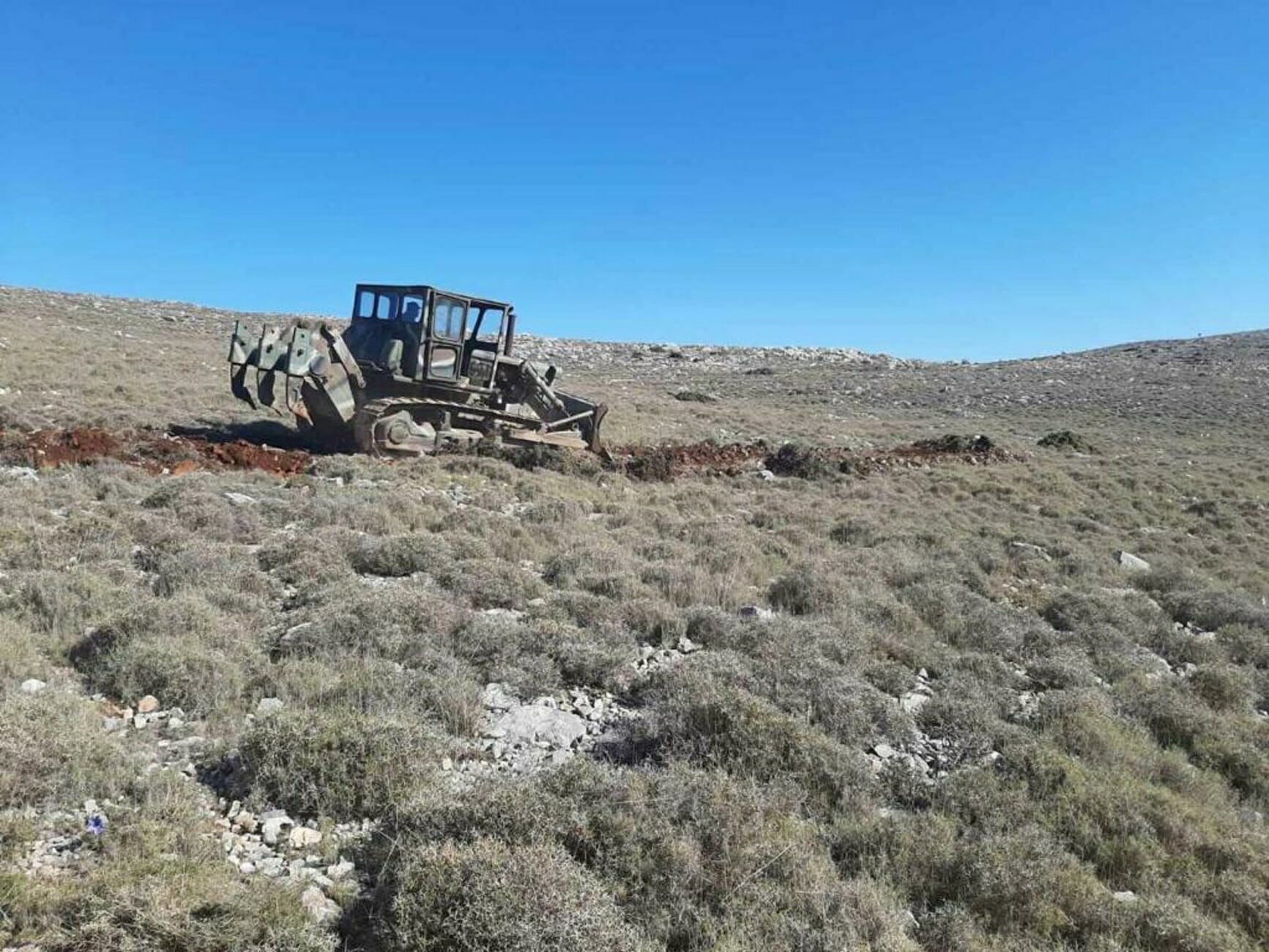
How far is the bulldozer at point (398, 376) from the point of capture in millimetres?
12742

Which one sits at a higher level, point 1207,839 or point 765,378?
point 765,378

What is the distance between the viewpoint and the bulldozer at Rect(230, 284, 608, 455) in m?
12.7

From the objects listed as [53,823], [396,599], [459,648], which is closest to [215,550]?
[396,599]

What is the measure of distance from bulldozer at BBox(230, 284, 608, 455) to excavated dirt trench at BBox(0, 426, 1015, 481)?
97cm

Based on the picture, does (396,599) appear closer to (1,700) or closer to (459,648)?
(459,648)

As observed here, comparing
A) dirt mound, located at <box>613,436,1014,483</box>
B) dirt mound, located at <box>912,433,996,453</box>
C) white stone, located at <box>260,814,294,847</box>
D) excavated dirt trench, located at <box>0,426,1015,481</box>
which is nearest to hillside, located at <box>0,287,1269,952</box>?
white stone, located at <box>260,814,294,847</box>

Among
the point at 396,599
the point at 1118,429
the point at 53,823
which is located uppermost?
the point at 1118,429

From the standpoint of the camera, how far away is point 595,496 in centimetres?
→ 1267

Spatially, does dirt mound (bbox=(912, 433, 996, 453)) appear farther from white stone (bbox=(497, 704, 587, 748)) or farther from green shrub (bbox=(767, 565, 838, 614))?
white stone (bbox=(497, 704, 587, 748))

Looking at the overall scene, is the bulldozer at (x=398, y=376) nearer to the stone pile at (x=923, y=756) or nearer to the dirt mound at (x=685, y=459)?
the dirt mound at (x=685, y=459)

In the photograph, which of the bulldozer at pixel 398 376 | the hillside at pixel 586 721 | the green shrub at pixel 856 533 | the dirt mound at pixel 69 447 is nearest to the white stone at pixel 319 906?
the hillside at pixel 586 721

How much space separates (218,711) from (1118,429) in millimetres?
37047

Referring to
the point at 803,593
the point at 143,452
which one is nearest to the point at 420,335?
the point at 143,452

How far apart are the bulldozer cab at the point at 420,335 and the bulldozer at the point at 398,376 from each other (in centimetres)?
2
